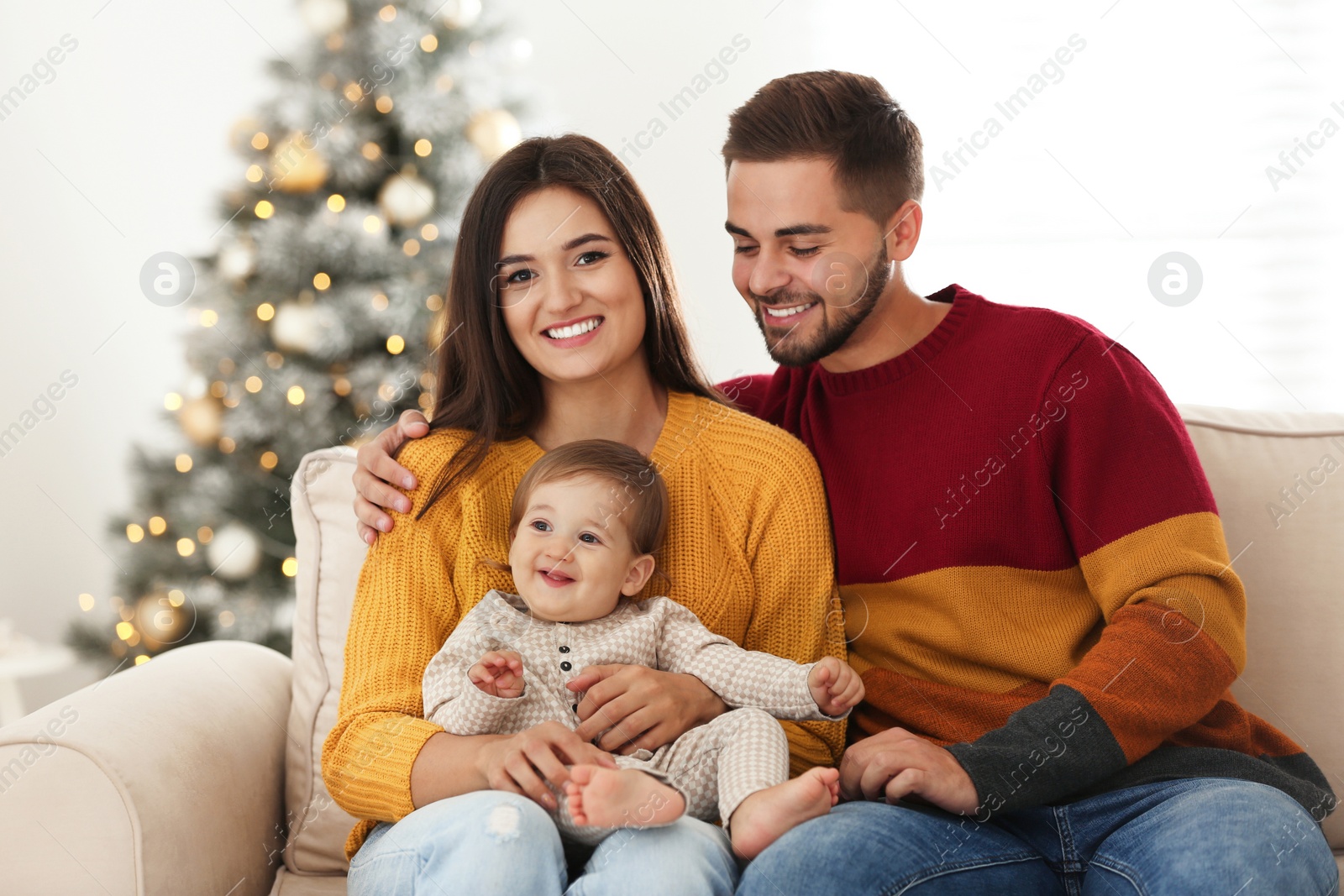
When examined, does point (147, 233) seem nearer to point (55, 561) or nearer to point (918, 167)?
point (55, 561)

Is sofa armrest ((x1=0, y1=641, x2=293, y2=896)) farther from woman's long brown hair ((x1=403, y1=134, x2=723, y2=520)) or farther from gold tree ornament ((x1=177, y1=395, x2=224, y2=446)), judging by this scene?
gold tree ornament ((x1=177, y1=395, x2=224, y2=446))

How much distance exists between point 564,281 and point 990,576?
0.76 metres

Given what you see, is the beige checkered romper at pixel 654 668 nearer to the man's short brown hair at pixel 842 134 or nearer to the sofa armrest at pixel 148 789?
the sofa armrest at pixel 148 789

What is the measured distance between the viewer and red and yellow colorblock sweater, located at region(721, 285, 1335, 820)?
136cm

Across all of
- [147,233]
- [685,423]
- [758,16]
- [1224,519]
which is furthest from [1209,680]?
[147,233]

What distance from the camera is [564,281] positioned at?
160cm

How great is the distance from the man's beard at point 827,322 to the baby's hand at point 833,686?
1.76 feet

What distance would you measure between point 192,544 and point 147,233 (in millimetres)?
1291

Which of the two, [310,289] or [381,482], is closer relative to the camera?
[381,482]

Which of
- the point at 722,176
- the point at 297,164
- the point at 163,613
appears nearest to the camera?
the point at 297,164

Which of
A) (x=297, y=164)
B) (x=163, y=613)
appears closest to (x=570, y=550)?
(x=297, y=164)

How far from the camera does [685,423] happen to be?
173 cm

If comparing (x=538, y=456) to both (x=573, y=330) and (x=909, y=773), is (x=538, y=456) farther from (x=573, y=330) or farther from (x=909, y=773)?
(x=909, y=773)

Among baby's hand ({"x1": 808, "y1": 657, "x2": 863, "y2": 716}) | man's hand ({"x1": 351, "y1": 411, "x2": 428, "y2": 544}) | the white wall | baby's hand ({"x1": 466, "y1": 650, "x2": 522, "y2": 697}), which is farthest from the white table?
baby's hand ({"x1": 808, "y1": 657, "x2": 863, "y2": 716})
